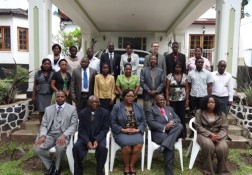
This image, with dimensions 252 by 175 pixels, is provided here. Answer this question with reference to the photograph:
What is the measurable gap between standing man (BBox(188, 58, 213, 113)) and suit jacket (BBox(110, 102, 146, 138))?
131 centimetres

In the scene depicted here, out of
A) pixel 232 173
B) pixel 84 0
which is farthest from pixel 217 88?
pixel 84 0

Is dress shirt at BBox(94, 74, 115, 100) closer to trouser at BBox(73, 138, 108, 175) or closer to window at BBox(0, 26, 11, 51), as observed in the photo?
trouser at BBox(73, 138, 108, 175)

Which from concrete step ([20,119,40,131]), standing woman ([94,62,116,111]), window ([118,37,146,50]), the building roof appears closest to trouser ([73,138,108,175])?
standing woman ([94,62,116,111])

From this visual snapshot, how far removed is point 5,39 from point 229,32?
12.7 meters

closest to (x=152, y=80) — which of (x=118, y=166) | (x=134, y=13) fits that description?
(x=118, y=166)

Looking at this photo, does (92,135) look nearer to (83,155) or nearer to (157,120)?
(83,155)

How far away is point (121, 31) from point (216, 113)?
11.0m

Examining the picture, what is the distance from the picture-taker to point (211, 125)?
476 centimetres

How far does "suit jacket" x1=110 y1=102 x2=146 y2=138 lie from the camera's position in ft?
15.3

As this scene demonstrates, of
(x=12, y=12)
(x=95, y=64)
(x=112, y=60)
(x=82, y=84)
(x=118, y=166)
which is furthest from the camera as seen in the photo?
(x=12, y=12)

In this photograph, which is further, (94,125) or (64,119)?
(64,119)

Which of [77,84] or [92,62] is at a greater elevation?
[92,62]

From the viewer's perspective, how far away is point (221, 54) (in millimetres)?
6559

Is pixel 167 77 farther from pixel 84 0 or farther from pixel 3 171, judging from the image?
pixel 84 0
